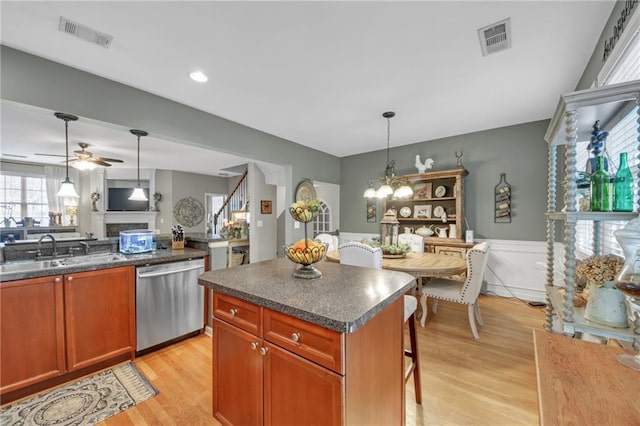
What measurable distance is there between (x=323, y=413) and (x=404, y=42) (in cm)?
239

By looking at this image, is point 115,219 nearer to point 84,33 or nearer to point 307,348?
point 84,33

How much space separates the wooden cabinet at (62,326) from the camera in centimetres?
187

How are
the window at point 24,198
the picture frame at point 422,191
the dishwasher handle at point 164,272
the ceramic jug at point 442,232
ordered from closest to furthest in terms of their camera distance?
the dishwasher handle at point 164,272, the ceramic jug at point 442,232, the picture frame at point 422,191, the window at point 24,198

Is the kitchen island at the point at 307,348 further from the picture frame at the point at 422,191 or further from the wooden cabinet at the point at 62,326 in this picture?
the picture frame at the point at 422,191

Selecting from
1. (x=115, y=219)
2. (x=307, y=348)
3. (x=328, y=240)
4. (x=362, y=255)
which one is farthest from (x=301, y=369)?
(x=115, y=219)

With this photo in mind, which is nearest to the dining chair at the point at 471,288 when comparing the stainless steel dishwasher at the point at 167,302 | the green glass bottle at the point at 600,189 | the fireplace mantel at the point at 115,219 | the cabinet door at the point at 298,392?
the green glass bottle at the point at 600,189

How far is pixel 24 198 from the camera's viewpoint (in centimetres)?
614

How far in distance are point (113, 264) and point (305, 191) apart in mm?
3190

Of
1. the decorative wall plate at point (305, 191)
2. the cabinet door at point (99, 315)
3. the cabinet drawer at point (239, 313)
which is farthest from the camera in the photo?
the decorative wall plate at point (305, 191)

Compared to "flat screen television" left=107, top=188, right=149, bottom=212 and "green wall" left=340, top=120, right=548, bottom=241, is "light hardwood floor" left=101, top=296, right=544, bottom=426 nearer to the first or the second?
"green wall" left=340, top=120, right=548, bottom=241

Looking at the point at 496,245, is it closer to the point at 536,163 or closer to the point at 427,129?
the point at 536,163

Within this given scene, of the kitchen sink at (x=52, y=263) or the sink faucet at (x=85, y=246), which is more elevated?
the sink faucet at (x=85, y=246)

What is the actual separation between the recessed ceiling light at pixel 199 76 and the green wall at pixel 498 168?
3.66 metres

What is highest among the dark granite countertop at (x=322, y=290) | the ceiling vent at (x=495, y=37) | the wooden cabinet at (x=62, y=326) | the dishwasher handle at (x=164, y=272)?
the ceiling vent at (x=495, y=37)
